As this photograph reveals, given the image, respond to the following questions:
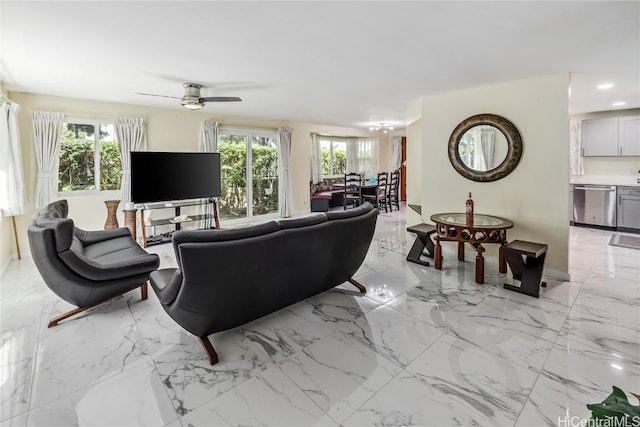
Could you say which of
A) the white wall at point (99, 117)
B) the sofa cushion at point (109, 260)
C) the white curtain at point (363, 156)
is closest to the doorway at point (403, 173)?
the white curtain at point (363, 156)

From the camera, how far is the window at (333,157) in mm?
9445

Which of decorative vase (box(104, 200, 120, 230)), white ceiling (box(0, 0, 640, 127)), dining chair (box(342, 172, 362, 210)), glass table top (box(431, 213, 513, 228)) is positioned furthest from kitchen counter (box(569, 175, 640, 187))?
decorative vase (box(104, 200, 120, 230))

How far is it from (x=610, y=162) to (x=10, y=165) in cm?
1004

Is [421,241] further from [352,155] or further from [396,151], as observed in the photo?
[396,151]

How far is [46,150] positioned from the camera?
15.4ft

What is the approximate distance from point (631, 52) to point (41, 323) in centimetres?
592

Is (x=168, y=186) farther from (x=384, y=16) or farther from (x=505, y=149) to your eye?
(x=505, y=149)

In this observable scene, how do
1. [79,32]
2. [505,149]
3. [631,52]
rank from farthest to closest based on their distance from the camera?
[505,149] < [631,52] < [79,32]

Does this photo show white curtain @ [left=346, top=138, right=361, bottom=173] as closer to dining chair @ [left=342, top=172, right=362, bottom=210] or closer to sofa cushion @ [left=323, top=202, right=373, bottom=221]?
dining chair @ [left=342, top=172, right=362, bottom=210]

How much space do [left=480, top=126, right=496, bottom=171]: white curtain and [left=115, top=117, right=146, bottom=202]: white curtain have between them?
5444 mm

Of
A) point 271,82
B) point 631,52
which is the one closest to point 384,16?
point 271,82

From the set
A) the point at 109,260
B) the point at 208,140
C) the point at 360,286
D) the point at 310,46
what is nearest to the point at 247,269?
the point at 360,286

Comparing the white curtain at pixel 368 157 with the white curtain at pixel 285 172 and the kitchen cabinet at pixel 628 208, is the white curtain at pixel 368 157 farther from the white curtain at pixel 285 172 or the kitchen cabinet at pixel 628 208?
the kitchen cabinet at pixel 628 208

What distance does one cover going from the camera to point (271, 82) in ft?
13.2
